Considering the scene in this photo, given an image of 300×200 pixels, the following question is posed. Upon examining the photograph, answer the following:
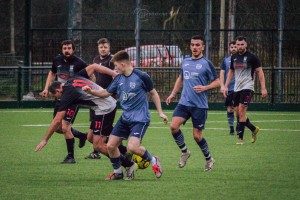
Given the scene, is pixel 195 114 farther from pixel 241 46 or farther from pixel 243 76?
pixel 243 76

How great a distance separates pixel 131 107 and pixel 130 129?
0.31 m

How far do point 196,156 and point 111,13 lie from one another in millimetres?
13696

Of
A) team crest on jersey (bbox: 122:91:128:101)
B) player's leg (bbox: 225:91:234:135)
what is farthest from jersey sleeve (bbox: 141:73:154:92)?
player's leg (bbox: 225:91:234:135)

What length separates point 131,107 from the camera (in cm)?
1195

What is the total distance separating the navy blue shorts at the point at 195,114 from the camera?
43.6 feet

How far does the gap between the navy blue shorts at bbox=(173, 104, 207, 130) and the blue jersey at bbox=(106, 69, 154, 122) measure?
4.94 feet

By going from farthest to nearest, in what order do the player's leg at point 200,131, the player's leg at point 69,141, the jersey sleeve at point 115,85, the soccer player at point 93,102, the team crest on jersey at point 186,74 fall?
1. the player's leg at point 69,141
2. the team crest on jersey at point 186,74
3. the player's leg at point 200,131
4. the soccer player at point 93,102
5. the jersey sleeve at point 115,85

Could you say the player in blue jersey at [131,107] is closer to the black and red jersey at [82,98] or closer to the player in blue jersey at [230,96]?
the black and red jersey at [82,98]

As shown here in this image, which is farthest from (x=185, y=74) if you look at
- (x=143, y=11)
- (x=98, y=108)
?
(x=143, y=11)

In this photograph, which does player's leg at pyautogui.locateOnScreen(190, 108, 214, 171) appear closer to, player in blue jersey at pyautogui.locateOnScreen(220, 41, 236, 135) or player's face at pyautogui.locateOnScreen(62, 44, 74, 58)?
player's face at pyautogui.locateOnScreen(62, 44, 74, 58)

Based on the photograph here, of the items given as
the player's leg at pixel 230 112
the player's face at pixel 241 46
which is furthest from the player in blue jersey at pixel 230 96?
the player's face at pixel 241 46

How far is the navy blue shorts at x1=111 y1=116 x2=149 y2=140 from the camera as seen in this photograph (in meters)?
11.9

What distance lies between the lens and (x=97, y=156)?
1520cm

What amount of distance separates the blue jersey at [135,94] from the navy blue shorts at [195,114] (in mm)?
1506
